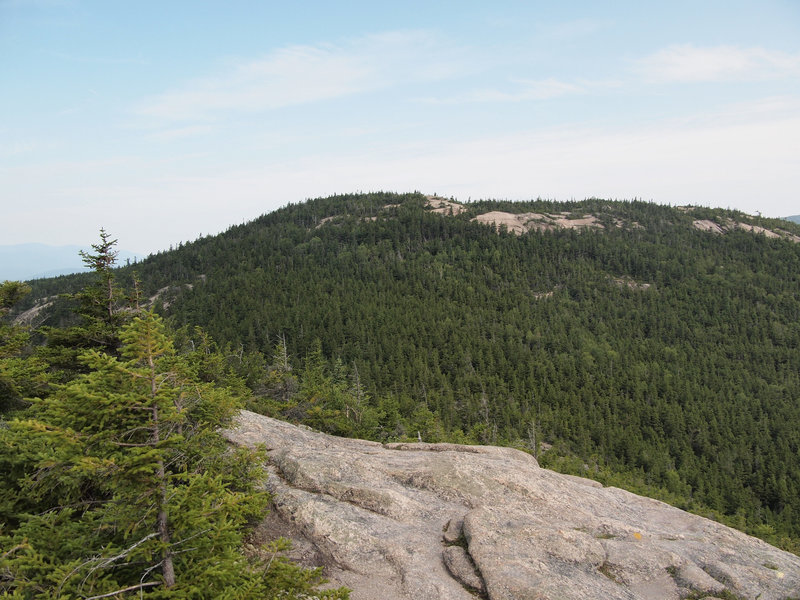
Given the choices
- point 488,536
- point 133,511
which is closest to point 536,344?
point 488,536

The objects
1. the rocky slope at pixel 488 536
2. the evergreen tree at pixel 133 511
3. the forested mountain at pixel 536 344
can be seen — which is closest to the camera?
the evergreen tree at pixel 133 511

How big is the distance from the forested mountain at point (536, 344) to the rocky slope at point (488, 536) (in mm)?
20372

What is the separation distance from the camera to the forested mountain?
72000 millimetres

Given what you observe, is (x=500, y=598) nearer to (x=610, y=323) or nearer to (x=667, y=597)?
(x=667, y=597)

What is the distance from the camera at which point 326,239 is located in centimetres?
19700

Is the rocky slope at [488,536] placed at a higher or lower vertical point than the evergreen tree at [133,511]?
lower

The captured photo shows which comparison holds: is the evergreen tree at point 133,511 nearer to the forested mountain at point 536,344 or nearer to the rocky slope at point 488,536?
the rocky slope at point 488,536

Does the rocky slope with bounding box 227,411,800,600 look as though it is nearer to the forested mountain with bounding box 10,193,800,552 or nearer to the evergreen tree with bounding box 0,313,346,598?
the evergreen tree with bounding box 0,313,346,598

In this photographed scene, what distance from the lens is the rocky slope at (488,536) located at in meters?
13.0

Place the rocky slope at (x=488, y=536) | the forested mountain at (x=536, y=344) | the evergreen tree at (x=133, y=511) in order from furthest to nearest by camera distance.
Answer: the forested mountain at (x=536, y=344), the rocky slope at (x=488, y=536), the evergreen tree at (x=133, y=511)

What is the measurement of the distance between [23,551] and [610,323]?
157806 millimetres

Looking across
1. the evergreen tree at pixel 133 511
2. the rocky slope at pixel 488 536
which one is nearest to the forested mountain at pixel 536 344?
the rocky slope at pixel 488 536

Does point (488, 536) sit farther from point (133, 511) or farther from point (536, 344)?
point (536, 344)

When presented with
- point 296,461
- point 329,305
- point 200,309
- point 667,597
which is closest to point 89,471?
point 296,461
